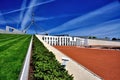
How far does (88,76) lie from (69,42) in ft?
144

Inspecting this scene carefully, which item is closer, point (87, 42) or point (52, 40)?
point (52, 40)

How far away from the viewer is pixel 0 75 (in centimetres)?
735

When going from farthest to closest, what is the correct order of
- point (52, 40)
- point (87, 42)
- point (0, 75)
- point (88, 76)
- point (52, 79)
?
point (87, 42)
point (52, 40)
point (88, 76)
point (0, 75)
point (52, 79)

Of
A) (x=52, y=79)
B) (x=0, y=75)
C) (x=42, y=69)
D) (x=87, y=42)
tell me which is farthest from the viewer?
(x=87, y=42)

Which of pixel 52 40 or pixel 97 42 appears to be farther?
pixel 97 42

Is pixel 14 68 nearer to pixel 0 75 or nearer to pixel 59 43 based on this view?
pixel 0 75

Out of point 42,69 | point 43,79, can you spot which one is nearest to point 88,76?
point 42,69

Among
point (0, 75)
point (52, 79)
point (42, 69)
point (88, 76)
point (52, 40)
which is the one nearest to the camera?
point (52, 79)

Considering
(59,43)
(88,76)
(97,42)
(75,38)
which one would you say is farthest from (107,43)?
(88,76)

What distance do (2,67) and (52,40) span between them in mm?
40364

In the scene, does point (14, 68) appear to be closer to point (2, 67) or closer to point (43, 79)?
point (2, 67)

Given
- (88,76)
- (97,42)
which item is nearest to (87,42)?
(97,42)

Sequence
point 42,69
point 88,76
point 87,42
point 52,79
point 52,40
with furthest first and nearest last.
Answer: point 87,42, point 52,40, point 88,76, point 42,69, point 52,79

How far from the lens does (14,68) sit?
8625mm
